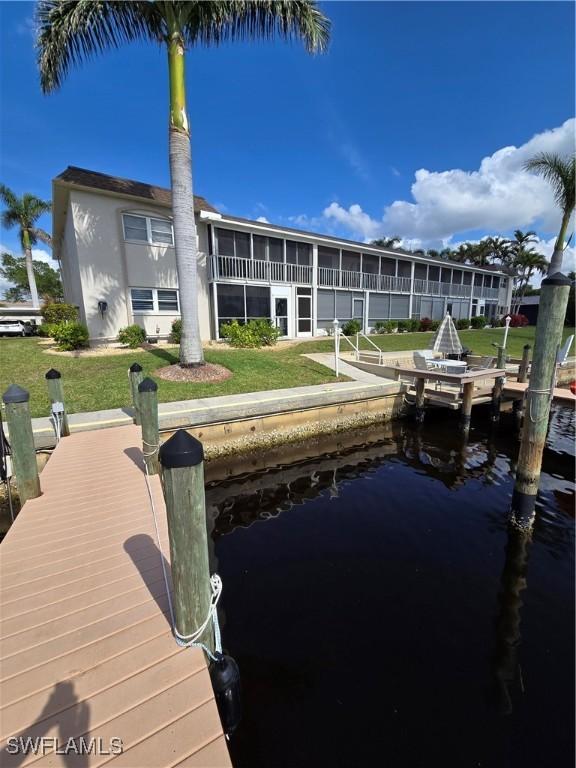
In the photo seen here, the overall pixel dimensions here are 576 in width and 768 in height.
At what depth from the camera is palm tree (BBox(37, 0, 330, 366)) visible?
8.96 m

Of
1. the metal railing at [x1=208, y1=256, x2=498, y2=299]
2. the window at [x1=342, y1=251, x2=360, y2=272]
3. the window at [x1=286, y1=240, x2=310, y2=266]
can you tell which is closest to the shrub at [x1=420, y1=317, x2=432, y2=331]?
the metal railing at [x1=208, y1=256, x2=498, y2=299]

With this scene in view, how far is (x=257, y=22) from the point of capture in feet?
32.2

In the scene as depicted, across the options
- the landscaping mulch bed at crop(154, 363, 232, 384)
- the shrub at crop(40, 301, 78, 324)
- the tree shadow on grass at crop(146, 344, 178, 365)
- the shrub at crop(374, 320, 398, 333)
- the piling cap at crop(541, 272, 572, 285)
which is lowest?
the landscaping mulch bed at crop(154, 363, 232, 384)

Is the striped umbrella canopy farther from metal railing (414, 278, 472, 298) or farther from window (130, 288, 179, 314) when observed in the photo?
metal railing (414, 278, 472, 298)

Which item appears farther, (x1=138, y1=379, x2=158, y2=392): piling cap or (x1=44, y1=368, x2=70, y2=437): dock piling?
(x1=44, y1=368, x2=70, y2=437): dock piling

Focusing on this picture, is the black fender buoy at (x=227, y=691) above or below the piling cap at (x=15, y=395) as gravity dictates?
below

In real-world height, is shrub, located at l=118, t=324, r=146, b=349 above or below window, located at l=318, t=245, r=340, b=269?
below

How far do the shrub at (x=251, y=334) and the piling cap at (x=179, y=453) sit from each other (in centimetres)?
1347

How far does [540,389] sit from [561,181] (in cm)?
1713

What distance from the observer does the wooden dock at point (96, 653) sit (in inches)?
70.8

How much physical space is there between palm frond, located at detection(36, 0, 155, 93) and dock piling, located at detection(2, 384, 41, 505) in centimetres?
1029

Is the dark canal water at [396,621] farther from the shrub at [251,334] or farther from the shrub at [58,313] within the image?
the shrub at [58,313]

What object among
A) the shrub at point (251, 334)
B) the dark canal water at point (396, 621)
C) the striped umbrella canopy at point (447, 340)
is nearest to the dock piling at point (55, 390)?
the dark canal water at point (396, 621)

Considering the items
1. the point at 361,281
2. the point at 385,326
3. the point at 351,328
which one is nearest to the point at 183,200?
the point at 351,328
